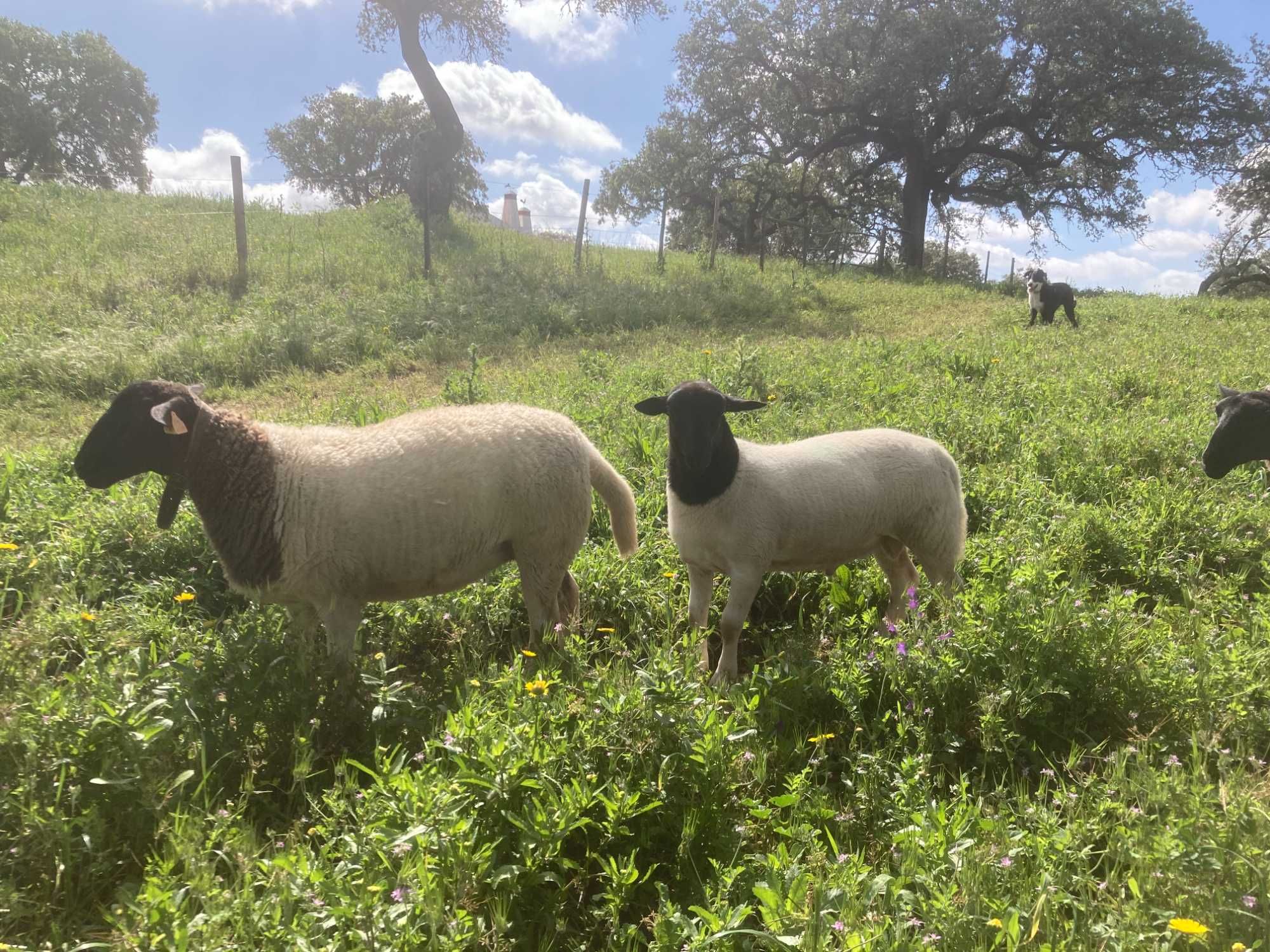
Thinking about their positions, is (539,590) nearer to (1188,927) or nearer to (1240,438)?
(1188,927)

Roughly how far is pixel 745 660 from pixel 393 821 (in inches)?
97.0

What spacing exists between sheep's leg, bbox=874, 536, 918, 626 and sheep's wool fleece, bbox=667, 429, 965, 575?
16 centimetres

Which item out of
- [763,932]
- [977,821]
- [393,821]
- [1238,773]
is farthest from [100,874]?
[1238,773]

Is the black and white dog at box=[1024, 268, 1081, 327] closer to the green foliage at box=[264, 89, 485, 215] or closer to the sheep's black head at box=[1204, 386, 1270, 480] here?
the sheep's black head at box=[1204, 386, 1270, 480]

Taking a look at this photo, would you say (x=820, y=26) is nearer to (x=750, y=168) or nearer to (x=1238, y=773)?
(x=750, y=168)

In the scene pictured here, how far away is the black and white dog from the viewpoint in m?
13.8

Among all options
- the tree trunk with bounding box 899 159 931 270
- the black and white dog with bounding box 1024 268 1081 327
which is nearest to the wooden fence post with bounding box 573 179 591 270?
the black and white dog with bounding box 1024 268 1081 327

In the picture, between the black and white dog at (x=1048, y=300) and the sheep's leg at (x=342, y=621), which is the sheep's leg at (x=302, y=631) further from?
the black and white dog at (x=1048, y=300)

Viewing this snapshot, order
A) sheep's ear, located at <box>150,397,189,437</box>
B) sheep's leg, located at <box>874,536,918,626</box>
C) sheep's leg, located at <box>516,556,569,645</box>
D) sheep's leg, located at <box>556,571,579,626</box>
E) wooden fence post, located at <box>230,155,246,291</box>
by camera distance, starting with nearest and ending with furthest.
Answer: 1. sheep's ear, located at <box>150,397,189,437</box>
2. sheep's leg, located at <box>516,556,569,645</box>
3. sheep's leg, located at <box>556,571,579,626</box>
4. sheep's leg, located at <box>874,536,918,626</box>
5. wooden fence post, located at <box>230,155,246,291</box>

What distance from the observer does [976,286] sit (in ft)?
70.5

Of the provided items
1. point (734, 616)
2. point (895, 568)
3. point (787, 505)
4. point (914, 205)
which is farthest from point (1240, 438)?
point (914, 205)

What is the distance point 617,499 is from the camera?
13.8ft

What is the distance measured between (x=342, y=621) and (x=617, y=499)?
1.64m

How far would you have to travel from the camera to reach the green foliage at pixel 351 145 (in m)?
44.8
